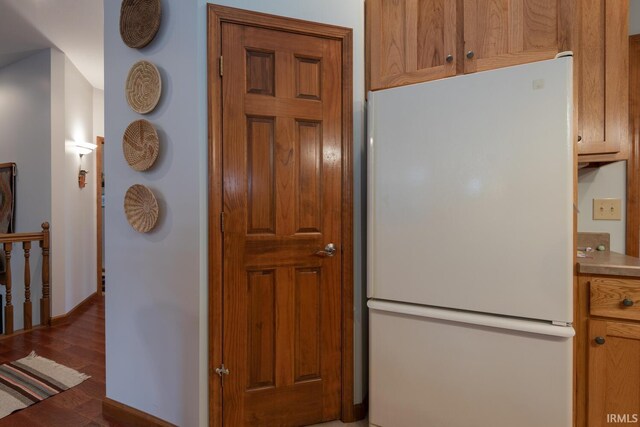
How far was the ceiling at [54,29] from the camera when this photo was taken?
279 centimetres

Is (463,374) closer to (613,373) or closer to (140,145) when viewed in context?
(613,373)

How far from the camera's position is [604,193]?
72.9 inches

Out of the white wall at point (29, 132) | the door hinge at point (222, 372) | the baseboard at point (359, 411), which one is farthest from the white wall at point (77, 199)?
the baseboard at point (359, 411)

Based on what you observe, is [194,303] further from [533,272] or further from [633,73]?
[633,73]

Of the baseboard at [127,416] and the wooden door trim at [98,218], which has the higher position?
the wooden door trim at [98,218]

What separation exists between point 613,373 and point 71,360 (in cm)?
344

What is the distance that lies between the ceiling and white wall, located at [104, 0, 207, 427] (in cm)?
140

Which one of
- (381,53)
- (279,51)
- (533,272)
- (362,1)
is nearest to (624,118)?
(533,272)

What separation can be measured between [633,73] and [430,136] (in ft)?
4.80

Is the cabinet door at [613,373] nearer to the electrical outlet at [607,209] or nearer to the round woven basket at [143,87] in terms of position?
the electrical outlet at [607,209]

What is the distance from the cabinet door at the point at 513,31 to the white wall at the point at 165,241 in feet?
4.27

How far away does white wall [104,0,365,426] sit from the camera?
1.61 metres

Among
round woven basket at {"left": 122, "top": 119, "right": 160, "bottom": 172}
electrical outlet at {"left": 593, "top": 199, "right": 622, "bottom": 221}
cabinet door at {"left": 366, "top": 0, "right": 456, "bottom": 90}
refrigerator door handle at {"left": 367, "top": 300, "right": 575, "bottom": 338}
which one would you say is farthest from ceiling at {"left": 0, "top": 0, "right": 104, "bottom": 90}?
electrical outlet at {"left": 593, "top": 199, "right": 622, "bottom": 221}

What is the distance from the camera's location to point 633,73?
75.5 inches
